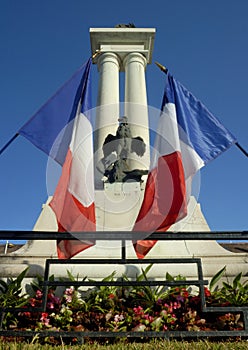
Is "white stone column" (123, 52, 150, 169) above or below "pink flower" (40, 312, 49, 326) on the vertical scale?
above

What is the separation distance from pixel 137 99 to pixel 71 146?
852cm

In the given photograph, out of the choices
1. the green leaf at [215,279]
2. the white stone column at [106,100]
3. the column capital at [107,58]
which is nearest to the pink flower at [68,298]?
the green leaf at [215,279]

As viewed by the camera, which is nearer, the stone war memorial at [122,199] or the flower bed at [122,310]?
the flower bed at [122,310]

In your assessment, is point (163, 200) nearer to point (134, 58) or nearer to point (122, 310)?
point (122, 310)

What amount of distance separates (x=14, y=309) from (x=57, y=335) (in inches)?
23.1

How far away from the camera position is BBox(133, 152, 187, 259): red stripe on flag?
5145mm

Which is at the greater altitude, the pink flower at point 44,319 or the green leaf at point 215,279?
the green leaf at point 215,279

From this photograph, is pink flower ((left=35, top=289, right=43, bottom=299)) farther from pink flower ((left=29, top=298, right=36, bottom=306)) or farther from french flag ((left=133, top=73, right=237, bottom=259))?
french flag ((left=133, top=73, right=237, bottom=259))

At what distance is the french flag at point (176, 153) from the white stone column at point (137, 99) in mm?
3971

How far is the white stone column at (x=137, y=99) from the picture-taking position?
1178 centimetres

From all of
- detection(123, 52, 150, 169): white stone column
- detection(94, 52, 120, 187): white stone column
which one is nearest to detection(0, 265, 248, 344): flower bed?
detection(94, 52, 120, 187): white stone column

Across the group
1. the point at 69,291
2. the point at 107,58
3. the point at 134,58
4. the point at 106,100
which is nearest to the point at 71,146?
the point at 69,291

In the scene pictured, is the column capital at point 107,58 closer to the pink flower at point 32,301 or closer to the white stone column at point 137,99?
the white stone column at point 137,99

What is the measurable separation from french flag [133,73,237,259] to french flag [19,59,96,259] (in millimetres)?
852
